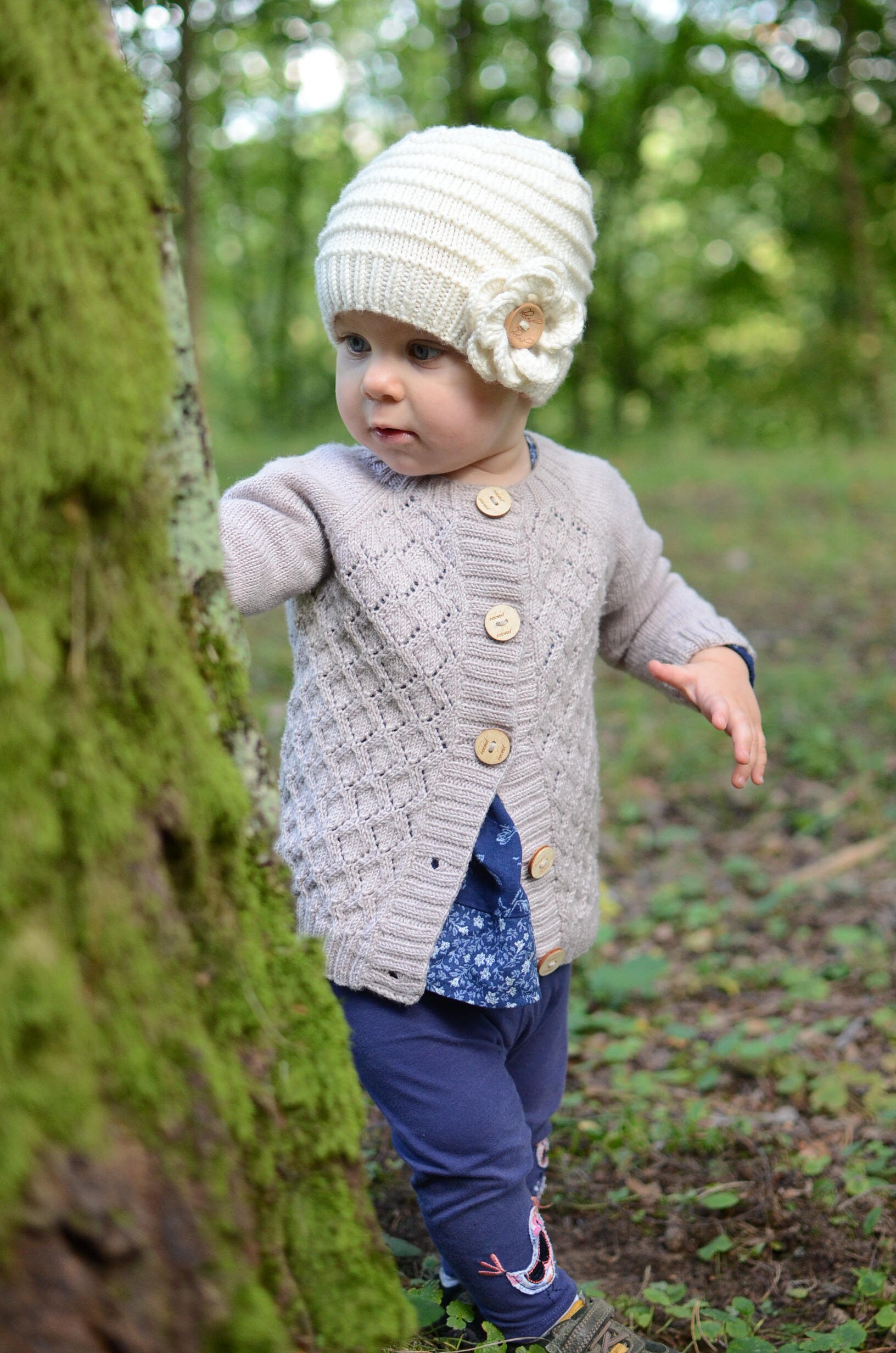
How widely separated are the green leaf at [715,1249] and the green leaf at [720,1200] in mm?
84

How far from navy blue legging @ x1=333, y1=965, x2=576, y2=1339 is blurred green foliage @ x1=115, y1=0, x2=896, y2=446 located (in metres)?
7.84

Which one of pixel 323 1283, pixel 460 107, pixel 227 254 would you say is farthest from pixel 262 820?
pixel 227 254

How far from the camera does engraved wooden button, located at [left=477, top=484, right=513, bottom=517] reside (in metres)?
2.02

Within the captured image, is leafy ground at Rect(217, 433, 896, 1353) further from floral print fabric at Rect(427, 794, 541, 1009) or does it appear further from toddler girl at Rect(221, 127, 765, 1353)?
floral print fabric at Rect(427, 794, 541, 1009)

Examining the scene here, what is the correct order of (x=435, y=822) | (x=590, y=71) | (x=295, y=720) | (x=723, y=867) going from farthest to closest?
(x=590, y=71)
(x=723, y=867)
(x=295, y=720)
(x=435, y=822)

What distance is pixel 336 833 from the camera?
197 centimetres

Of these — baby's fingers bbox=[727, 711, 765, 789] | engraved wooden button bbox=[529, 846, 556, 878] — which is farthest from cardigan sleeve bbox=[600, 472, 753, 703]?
engraved wooden button bbox=[529, 846, 556, 878]

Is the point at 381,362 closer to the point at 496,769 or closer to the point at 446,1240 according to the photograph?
the point at 496,769

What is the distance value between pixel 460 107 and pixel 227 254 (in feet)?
44.4

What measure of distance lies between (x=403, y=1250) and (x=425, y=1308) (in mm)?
380

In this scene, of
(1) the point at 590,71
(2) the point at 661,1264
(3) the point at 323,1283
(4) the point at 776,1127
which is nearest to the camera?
(3) the point at 323,1283

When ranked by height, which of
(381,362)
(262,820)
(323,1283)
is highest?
(381,362)

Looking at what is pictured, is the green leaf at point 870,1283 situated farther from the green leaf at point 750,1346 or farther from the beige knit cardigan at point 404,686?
the beige knit cardigan at point 404,686

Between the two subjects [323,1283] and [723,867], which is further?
[723,867]
